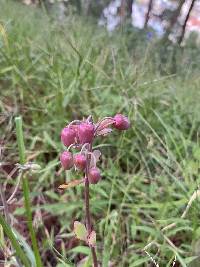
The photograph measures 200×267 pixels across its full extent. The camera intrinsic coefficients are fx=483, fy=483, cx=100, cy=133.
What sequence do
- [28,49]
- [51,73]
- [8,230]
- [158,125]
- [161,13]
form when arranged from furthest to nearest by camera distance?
[161,13]
[28,49]
[51,73]
[158,125]
[8,230]

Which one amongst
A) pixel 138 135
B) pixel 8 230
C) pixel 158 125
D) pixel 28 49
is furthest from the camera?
pixel 28 49

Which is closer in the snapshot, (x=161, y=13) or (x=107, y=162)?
(x=107, y=162)

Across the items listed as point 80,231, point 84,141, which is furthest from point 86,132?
point 80,231

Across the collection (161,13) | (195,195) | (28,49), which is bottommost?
(195,195)

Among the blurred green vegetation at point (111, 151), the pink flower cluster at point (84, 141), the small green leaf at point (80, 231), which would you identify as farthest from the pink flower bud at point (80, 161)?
the blurred green vegetation at point (111, 151)

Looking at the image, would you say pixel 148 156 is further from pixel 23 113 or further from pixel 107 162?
pixel 23 113

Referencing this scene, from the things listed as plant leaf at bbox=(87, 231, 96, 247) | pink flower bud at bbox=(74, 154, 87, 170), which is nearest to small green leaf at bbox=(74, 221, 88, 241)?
plant leaf at bbox=(87, 231, 96, 247)

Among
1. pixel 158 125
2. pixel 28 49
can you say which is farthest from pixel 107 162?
pixel 28 49

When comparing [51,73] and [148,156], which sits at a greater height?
[51,73]
